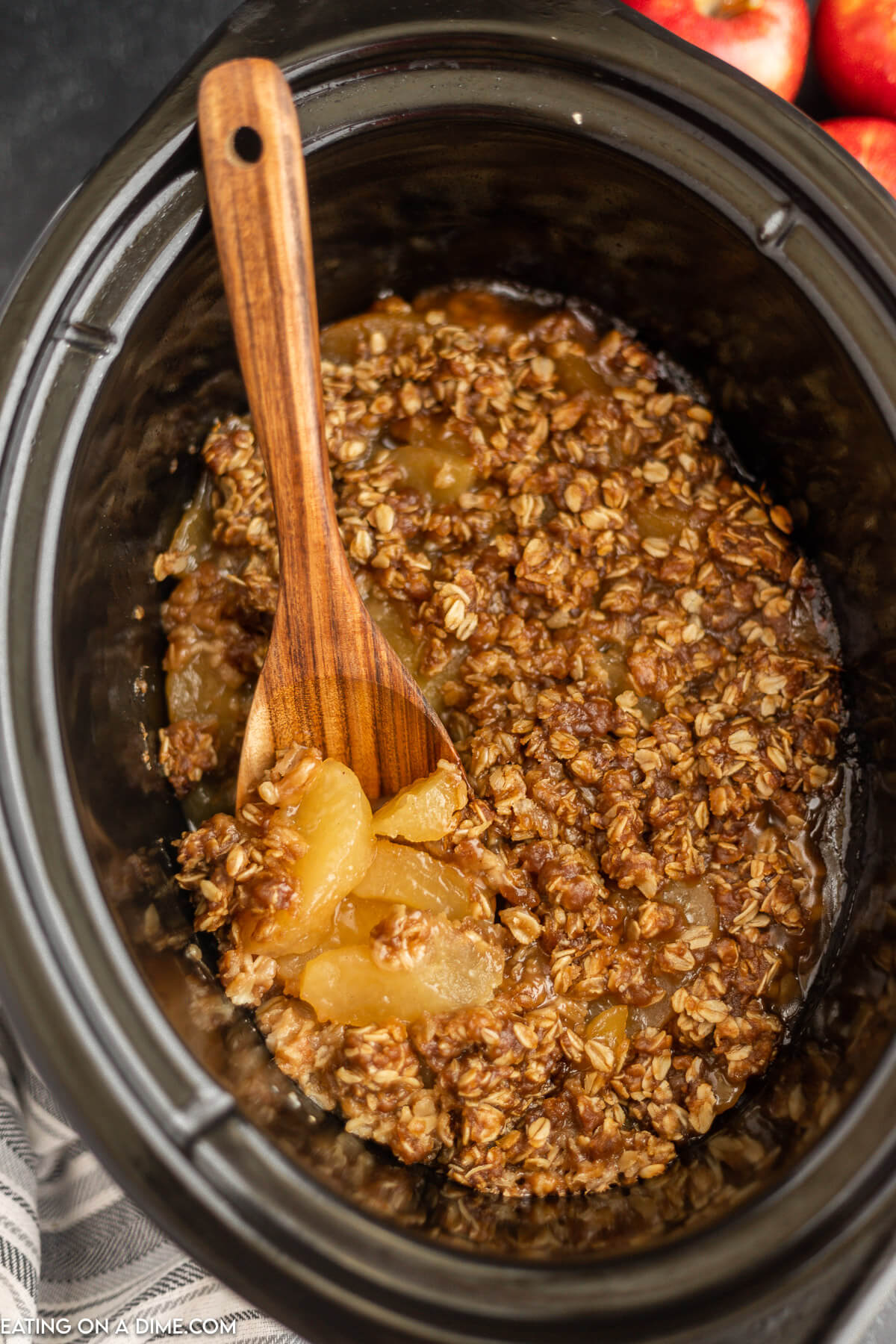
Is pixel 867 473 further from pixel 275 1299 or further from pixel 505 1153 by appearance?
pixel 275 1299

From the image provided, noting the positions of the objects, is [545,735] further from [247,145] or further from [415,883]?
[247,145]

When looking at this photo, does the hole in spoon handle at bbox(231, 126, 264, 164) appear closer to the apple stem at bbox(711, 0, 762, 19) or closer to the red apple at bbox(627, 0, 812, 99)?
the red apple at bbox(627, 0, 812, 99)

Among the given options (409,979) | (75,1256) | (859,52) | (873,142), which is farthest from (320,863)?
(859,52)

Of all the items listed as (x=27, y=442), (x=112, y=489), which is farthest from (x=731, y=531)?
(x=27, y=442)

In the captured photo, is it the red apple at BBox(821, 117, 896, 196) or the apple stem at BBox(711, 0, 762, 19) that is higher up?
the apple stem at BBox(711, 0, 762, 19)

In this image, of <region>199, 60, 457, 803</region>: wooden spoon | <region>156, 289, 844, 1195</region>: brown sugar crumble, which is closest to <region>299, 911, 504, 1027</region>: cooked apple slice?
<region>156, 289, 844, 1195</region>: brown sugar crumble

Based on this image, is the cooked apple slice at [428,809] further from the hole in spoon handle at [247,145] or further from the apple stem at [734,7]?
the apple stem at [734,7]
